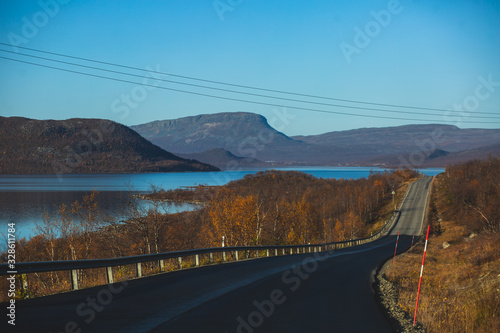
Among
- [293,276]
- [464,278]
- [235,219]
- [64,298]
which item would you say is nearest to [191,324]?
[64,298]

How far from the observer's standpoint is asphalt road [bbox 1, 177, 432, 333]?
714 centimetres

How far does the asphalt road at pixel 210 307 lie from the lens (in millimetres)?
7145

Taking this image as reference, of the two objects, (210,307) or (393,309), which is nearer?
(210,307)

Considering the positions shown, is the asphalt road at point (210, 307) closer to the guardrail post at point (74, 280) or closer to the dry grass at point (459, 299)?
the guardrail post at point (74, 280)

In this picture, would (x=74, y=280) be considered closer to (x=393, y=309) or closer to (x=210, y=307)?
(x=210, y=307)

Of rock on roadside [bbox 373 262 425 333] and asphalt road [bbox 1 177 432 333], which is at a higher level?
asphalt road [bbox 1 177 432 333]

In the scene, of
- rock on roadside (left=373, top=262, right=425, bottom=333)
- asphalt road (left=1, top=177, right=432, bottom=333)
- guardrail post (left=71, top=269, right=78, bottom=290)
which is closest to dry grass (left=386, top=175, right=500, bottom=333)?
rock on roadside (left=373, top=262, right=425, bottom=333)

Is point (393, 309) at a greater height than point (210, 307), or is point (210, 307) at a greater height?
point (210, 307)

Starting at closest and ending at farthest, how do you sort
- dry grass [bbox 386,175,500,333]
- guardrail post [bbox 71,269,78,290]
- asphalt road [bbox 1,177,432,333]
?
asphalt road [bbox 1,177,432,333] < dry grass [bbox 386,175,500,333] < guardrail post [bbox 71,269,78,290]

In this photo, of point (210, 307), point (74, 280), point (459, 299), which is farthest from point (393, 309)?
point (74, 280)

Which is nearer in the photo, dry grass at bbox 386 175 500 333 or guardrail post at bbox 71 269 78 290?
dry grass at bbox 386 175 500 333

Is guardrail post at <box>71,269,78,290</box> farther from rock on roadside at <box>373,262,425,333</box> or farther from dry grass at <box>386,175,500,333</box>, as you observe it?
dry grass at <box>386,175,500,333</box>

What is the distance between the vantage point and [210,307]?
8.55 meters

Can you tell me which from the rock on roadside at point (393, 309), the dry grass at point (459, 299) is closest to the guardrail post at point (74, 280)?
the rock on roadside at point (393, 309)
